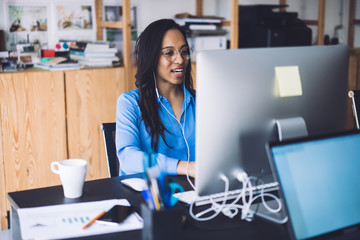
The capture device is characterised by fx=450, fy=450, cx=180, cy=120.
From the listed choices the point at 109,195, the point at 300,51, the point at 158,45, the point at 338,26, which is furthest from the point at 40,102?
the point at 338,26

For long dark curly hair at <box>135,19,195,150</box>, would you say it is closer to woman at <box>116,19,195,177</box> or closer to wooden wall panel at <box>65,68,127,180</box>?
woman at <box>116,19,195,177</box>

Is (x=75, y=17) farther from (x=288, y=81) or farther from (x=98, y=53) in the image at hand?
(x=288, y=81)

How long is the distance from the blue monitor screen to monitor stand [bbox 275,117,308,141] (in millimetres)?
145

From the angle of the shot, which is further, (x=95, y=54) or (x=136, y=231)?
(x=95, y=54)

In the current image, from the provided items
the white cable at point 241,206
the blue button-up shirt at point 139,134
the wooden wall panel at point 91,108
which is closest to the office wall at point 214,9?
the wooden wall panel at point 91,108

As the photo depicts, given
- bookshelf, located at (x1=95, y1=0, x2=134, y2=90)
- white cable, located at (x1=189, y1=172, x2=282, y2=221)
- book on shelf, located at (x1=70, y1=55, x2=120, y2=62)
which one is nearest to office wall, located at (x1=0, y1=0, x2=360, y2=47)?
book on shelf, located at (x1=70, y1=55, x2=120, y2=62)

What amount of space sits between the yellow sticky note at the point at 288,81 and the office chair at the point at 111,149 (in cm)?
87

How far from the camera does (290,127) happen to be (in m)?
1.30

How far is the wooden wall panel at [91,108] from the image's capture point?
2.88 metres

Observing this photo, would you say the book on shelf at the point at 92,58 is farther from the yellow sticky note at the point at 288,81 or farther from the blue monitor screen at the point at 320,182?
the blue monitor screen at the point at 320,182

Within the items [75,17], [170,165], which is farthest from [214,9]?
[170,165]

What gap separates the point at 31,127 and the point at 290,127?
6.29 feet

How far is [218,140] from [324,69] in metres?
0.42

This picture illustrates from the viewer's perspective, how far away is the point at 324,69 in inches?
52.9
